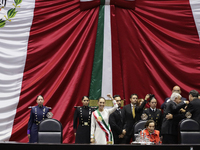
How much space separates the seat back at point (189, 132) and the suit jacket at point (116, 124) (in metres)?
1.33

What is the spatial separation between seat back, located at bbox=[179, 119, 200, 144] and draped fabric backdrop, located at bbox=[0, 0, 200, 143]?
2.16m

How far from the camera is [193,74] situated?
19.5 ft

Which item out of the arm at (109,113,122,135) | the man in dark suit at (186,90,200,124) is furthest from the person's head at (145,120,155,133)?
the arm at (109,113,122,135)

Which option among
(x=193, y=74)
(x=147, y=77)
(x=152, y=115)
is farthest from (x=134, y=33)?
(x=152, y=115)

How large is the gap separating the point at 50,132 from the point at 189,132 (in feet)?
5.34

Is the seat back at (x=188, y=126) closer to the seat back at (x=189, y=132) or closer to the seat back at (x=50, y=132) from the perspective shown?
the seat back at (x=189, y=132)

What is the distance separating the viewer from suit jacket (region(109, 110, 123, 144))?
4796mm

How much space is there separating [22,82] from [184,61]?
316 cm

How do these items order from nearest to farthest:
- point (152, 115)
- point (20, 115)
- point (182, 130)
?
point (182, 130)
point (152, 115)
point (20, 115)

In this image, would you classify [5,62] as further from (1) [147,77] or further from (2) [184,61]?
(2) [184,61]

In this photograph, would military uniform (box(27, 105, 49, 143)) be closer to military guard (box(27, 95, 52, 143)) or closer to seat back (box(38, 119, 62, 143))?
military guard (box(27, 95, 52, 143))

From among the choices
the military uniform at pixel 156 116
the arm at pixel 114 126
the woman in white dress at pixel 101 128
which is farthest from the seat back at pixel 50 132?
the military uniform at pixel 156 116

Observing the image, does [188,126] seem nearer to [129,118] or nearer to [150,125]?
[150,125]

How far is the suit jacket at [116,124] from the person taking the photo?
15.7 ft
